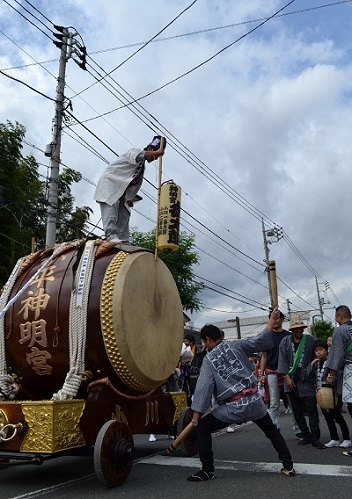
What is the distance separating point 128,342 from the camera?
14.6ft

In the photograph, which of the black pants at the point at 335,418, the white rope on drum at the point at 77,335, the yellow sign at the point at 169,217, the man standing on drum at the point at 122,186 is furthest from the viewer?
the black pants at the point at 335,418

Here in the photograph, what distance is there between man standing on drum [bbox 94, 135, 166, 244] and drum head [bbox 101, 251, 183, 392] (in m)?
0.71

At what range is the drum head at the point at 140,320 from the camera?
4.43 m

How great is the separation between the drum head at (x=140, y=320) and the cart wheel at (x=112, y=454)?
1.60 feet

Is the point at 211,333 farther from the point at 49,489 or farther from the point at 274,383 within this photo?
the point at 274,383

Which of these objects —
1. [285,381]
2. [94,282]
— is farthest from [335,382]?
[94,282]

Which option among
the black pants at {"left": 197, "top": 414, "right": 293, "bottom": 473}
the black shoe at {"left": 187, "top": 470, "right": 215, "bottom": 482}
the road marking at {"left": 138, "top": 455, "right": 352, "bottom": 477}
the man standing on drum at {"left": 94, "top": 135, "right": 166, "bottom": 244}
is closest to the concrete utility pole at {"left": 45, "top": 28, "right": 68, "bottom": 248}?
the man standing on drum at {"left": 94, "top": 135, "right": 166, "bottom": 244}

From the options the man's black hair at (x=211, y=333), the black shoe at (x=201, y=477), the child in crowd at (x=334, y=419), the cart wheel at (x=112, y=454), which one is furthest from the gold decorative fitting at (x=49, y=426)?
the child in crowd at (x=334, y=419)

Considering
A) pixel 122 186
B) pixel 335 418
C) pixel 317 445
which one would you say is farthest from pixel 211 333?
pixel 335 418

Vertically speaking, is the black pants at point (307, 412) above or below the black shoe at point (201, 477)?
above

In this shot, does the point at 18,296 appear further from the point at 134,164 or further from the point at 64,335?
the point at 134,164

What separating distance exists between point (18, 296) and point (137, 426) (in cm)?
166

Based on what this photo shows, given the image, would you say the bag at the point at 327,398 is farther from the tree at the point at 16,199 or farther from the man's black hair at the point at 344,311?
the tree at the point at 16,199

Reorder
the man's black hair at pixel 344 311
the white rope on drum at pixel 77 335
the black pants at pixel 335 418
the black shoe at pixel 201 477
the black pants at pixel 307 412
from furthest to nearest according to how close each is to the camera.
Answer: the black pants at pixel 307 412 < the black pants at pixel 335 418 < the man's black hair at pixel 344 311 < the white rope on drum at pixel 77 335 < the black shoe at pixel 201 477
